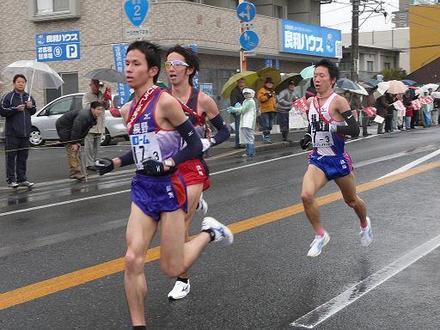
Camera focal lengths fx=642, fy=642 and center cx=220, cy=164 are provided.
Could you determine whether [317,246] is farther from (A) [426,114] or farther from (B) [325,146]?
(A) [426,114]

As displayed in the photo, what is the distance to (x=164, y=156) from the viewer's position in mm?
4262

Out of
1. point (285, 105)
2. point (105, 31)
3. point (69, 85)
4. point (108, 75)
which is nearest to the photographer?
point (108, 75)

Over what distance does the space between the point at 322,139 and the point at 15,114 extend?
7304 mm

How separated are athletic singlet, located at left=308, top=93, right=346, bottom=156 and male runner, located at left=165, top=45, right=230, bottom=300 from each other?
4.00ft

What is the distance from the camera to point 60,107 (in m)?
20.4

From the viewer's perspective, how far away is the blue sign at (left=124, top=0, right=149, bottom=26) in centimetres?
1505

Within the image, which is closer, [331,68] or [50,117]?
[331,68]

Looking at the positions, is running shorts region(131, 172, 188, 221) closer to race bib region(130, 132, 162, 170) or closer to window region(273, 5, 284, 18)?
race bib region(130, 132, 162, 170)

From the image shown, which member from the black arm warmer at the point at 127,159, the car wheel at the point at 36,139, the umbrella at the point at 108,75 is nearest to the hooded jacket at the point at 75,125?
the umbrella at the point at 108,75

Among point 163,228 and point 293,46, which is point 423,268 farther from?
point 293,46

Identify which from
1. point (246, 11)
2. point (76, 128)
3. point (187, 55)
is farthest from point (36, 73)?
point (187, 55)

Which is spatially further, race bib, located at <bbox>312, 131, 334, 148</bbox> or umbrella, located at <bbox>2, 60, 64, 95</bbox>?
umbrella, located at <bbox>2, 60, 64, 95</bbox>

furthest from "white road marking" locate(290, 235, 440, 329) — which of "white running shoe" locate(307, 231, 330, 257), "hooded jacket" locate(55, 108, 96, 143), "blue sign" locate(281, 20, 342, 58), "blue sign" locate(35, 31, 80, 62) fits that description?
"blue sign" locate(281, 20, 342, 58)

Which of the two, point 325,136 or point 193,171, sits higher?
point 325,136
